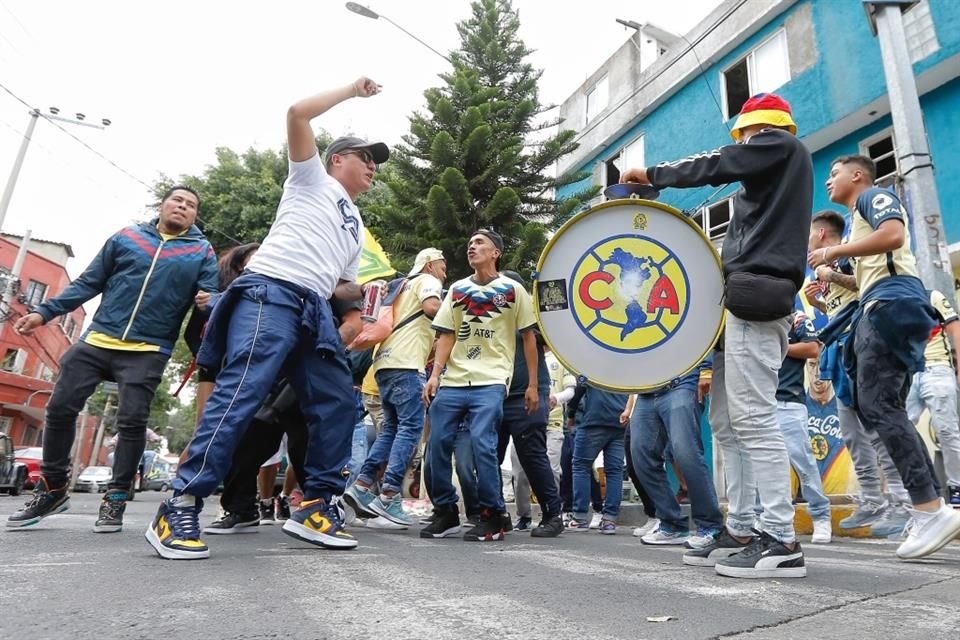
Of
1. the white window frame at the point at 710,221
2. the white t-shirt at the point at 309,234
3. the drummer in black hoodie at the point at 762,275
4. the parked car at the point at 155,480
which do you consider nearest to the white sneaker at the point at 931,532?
the drummer in black hoodie at the point at 762,275

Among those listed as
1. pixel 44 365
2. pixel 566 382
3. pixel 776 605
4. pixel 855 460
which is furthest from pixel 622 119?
pixel 44 365

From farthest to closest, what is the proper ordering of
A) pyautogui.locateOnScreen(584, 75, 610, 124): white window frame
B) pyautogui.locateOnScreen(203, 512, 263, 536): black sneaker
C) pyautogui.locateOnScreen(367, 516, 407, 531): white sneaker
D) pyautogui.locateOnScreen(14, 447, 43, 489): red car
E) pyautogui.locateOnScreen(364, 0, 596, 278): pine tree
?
pyautogui.locateOnScreen(584, 75, 610, 124): white window frame → pyautogui.locateOnScreen(14, 447, 43, 489): red car → pyautogui.locateOnScreen(364, 0, 596, 278): pine tree → pyautogui.locateOnScreen(367, 516, 407, 531): white sneaker → pyautogui.locateOnScreen(203, 512, 263, 536): black sneaker

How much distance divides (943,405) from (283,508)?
4872 millimetres

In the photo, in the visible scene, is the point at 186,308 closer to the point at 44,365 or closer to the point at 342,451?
the point at 342,451

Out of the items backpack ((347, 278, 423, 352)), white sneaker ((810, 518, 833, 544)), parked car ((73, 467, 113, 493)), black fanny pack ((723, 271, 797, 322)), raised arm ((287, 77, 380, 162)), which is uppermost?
raised arm ((287, 77, 380, 162))

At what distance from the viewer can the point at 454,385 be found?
13.1 ft

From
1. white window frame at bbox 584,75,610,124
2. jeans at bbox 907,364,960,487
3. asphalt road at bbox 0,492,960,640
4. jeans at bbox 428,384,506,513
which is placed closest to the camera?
asphalt road at bbox 0,492,960,640

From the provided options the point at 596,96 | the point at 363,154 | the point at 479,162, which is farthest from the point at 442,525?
the point at 596,96

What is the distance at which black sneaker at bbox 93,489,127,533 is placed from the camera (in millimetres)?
3500

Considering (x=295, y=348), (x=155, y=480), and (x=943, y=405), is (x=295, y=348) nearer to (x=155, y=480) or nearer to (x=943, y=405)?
(x=943, y=405)

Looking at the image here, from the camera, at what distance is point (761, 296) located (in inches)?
101

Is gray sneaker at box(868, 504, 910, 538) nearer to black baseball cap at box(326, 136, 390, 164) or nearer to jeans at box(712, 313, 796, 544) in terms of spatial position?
jeans at box(712, 313, 796, 544)

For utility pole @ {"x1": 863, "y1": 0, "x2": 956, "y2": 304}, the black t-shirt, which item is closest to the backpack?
the black t-shirt

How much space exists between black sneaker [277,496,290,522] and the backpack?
1605 mm
